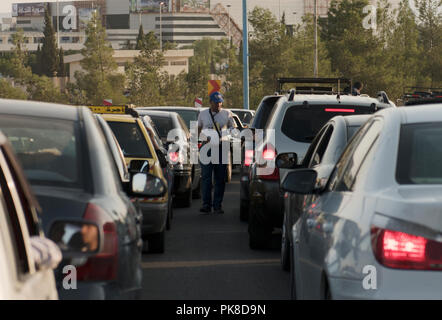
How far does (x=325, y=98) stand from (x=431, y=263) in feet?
24.9

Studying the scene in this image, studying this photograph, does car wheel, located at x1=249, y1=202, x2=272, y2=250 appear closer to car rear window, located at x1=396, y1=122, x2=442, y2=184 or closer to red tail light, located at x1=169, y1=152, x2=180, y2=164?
red tail light, located at x1=169, y1=152, x2=180, y2=164

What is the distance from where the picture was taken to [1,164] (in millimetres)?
3654

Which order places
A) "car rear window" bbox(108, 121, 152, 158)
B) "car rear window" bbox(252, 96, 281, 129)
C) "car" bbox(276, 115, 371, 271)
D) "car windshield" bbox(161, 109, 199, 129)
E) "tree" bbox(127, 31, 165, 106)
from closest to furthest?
"car" bbox(276, 115, 371, 271) < "car rear window" bbox(108, 121, 152, 158) < "car rear window" bbox(252, 96, 281, 129) < "car windshield" bbox(161, 109, 199, 129) < "tree" bbox(127, 31, 165, 106)

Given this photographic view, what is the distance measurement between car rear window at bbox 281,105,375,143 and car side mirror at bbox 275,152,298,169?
929 millimetres

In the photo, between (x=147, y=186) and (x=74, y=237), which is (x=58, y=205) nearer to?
(x=74, y=237)

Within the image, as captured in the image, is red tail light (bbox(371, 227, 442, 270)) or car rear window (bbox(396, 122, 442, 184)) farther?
car rear window (bbox(396, 122, 442, 184))

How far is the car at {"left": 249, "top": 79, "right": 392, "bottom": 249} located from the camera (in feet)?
36.3

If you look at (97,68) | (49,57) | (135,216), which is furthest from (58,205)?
(49,57)

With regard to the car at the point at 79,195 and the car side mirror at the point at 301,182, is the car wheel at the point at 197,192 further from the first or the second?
the car at the point at 79,195

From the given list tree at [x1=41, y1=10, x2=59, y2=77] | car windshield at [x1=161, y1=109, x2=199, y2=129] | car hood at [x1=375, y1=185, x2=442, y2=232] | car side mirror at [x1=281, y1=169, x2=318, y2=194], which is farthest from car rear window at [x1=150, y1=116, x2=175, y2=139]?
tree at [x1=41, y1=10, x2=59, y2=77]

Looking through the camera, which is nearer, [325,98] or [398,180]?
[398,180]

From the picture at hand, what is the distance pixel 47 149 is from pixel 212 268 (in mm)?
4711
